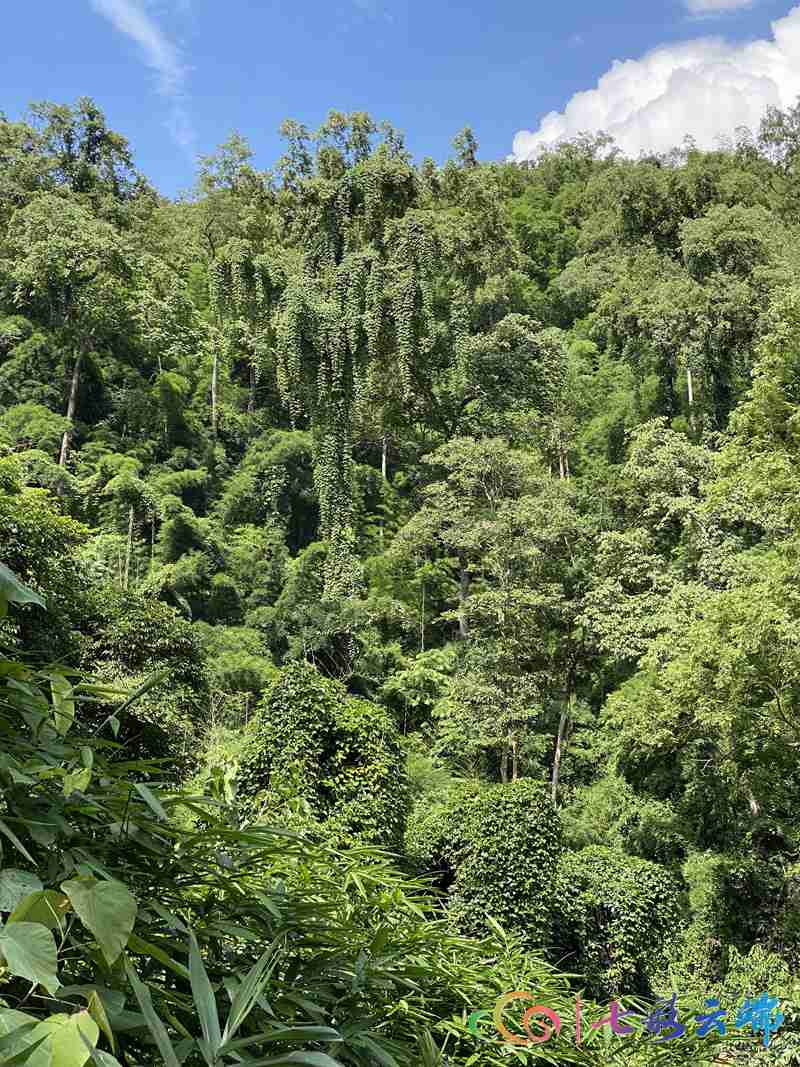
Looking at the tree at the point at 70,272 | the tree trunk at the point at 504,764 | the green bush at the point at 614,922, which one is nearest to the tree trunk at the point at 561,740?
the tree trunk at the point at 504,764

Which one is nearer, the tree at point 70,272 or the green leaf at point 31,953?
the green leaf at point 31,953

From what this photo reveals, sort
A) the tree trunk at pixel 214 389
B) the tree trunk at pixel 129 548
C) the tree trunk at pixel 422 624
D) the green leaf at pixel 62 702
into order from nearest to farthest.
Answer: the green leaf at pixel 62 702 → the tree trunk at pixel 129 548 → the tree trunk at pixel 422 624 → the tree trunk at pixel 214 389

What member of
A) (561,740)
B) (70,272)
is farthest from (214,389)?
(561,740)

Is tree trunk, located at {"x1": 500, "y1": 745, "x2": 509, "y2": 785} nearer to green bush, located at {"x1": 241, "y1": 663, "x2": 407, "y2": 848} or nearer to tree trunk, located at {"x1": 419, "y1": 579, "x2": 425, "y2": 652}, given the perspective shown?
tree trunk, located at {"x1": 419, "y1": 579, "x2": 425, "y2": 652}

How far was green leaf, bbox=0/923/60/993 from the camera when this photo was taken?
1.16 ft

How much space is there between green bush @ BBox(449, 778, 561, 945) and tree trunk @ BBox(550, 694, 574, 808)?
362 cm

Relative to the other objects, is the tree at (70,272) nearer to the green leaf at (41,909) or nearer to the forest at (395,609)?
the forest at (395,609)

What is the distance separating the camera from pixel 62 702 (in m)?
0.56

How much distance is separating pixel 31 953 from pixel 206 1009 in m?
0.10

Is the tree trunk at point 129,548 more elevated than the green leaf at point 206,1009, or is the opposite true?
the tree trunk at point 129,548

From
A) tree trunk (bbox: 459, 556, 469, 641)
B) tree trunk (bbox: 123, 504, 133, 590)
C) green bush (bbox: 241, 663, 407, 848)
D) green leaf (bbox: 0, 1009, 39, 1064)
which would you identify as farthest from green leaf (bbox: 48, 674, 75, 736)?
tree trunk (bbox: 123, 504, 133, 590)

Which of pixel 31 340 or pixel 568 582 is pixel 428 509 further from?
pixel 31 340

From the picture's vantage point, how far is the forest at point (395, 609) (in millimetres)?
573

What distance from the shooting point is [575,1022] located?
2.81 ft
